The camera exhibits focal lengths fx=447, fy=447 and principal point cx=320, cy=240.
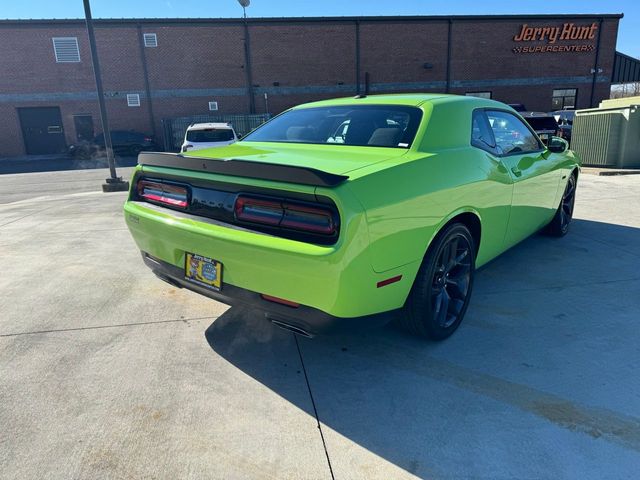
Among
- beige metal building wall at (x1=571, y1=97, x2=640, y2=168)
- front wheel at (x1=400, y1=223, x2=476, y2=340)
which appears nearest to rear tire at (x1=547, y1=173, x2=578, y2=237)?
front wheel at (x1=400, y1=223, x2=476, y2=340)

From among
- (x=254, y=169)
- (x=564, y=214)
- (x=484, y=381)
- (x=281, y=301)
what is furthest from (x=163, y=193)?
(x=564, y=214)

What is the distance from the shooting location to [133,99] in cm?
2520

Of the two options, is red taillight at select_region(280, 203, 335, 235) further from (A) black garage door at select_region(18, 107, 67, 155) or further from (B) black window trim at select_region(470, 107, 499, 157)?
(A) black garage door at select_region(18, 107, 67, 155)

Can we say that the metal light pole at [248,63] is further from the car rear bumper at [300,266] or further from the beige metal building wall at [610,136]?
the car rear bumper at [300,266]

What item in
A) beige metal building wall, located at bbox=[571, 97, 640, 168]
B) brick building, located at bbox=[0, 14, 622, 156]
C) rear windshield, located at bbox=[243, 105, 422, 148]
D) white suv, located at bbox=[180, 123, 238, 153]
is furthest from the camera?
brick building, located at bbox=[0, 14, 622, 156]

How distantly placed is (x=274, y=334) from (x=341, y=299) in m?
1.14

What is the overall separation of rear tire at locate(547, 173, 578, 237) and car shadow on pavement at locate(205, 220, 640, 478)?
1.40m

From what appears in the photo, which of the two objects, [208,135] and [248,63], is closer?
[208,135]

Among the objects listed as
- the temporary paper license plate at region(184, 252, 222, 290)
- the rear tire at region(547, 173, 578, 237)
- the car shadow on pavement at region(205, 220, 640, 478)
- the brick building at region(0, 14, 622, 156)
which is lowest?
the car shadow on pavement at region(205, 220, 640, 478)

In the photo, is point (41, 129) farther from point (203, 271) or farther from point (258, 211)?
point (258, 211)

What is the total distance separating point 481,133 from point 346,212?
6.10 feet

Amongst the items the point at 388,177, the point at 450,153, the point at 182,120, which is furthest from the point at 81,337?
the point at 182,120

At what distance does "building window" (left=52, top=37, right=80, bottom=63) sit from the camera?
24.2 m

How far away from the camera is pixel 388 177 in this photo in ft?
7.69
